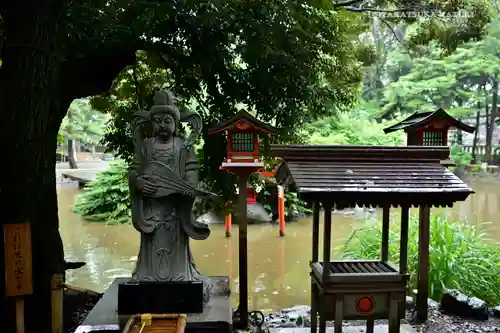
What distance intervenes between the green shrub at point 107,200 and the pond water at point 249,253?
430 mm

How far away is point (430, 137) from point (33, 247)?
5108 millimetres

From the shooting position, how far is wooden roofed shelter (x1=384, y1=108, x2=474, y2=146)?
5562mm

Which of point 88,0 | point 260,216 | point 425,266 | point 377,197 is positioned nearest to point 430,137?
point 425,266

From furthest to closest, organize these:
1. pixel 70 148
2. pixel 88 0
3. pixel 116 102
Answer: pixel 70 148 → pixel 116 102 → pixel 88 0

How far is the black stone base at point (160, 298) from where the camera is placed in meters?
4.71

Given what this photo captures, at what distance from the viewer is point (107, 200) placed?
49.6 feet

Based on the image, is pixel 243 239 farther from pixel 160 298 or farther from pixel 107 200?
pixel 107 200

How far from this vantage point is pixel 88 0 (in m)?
5.57

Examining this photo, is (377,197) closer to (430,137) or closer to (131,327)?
(430,137)

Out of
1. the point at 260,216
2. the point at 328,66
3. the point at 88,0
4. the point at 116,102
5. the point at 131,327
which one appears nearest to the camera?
the point at 131,327

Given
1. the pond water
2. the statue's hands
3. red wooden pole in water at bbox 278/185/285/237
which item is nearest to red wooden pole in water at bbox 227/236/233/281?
the pond water

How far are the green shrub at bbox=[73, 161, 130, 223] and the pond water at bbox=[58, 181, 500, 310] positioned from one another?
0.43 m

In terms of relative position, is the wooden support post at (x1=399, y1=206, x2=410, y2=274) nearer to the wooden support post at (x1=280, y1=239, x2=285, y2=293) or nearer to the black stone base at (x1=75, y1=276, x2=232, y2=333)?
the black stone base at (x1=75, y1=276, x2=232, y2=333)

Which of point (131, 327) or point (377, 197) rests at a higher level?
point (377, 197)
